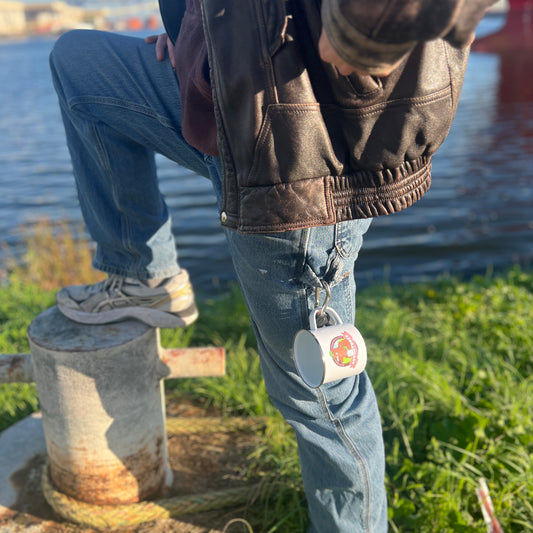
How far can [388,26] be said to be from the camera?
99 centimetres

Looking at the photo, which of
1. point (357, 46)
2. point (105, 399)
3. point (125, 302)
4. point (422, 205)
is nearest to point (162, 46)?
point (357, 46)

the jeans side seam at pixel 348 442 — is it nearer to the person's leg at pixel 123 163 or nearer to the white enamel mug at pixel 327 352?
the white enamel mug at pixel 327 352

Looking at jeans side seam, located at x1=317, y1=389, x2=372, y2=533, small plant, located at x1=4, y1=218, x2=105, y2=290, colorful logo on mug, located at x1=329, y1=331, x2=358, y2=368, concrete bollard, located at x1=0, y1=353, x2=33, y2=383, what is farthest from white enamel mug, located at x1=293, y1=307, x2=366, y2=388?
small plant, located at x1=4, y1=218, x2=105, y2=290

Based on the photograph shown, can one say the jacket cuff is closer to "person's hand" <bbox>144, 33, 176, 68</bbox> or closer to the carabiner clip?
the carabiner clip

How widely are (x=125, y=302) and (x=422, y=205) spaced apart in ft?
23.0

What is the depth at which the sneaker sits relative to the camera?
2.17 meters

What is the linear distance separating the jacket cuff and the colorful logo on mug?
25.6 inches

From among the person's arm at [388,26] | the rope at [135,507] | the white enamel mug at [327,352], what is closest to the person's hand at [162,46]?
the person's arm at [388,26]

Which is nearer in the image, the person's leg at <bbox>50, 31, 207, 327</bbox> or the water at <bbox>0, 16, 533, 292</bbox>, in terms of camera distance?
the person's leg at <bbox>50, 31, 207, 327</bbox>

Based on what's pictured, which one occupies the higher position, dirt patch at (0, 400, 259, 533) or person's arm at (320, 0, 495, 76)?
person's arm at (320, 0, 495, 76)

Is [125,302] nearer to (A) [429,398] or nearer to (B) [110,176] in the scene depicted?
(B) [110,176]

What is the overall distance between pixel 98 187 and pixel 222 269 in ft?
15.6

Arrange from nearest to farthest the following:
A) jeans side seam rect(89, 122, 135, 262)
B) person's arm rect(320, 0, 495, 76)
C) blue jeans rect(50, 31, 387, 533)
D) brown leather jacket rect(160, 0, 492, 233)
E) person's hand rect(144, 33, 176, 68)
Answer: person's arm rect(320, 0, 495, 76), brown leather jacket rect(160, 0, 492, 233), blue jeans rect(50, 31, 387, 533), person's hand rect(144, 33, 176, 68), jeans side seam rect(89, 122, 135, 262)

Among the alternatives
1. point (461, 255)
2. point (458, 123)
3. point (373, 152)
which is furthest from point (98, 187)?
point (458, 123)
